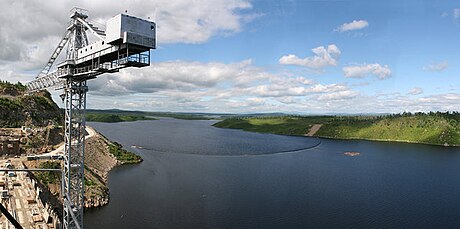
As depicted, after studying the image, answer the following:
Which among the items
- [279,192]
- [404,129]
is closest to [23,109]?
[279,192]

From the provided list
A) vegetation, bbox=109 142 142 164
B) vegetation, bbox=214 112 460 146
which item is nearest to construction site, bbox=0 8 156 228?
vegetation, bbox=109 142 142 164

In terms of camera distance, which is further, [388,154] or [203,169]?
[388,154]

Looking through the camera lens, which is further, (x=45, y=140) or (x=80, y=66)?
(x=45, y=140)

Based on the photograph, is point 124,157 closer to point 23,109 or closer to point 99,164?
point 99,164

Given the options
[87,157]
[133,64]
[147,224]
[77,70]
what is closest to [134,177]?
[87,157]

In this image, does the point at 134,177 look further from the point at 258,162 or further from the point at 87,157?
the point at 258,162

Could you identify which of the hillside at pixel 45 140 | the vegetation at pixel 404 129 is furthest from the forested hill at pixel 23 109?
the vegetation at pixel 404 129
